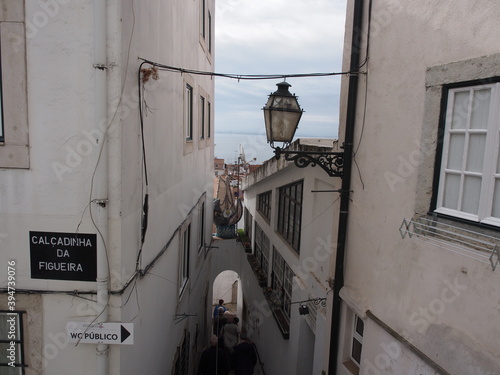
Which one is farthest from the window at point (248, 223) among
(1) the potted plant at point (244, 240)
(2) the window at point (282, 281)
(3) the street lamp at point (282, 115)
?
(3) the street lamp at point (282, 115)

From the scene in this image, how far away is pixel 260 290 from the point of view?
43.1ft

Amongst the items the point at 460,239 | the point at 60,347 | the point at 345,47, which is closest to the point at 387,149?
the point at 460,239

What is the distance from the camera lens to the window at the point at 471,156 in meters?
3.10

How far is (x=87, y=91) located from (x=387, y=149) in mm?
3293

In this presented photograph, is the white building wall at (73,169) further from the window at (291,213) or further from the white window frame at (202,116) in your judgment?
the white window frame at (202,116)

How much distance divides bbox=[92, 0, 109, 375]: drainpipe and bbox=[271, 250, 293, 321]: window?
20.9 feet

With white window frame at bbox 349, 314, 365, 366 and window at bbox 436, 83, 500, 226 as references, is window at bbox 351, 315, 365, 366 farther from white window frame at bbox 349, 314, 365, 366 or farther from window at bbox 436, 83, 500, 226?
window at bbox 436, 83, 500, 226

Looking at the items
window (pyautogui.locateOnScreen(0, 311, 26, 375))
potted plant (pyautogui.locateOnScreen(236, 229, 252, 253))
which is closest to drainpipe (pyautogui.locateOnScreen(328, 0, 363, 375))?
window (pyautogui.locateOnScreen(0, 311, 26, 375))

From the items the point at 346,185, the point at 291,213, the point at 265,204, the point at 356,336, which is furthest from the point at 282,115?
the point at 265,204

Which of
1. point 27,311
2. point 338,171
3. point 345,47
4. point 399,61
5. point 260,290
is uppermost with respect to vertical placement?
point 345,47

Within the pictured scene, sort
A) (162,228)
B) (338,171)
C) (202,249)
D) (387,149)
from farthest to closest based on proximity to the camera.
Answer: (202,249) < (162,228) < (338,171) < (387,149)

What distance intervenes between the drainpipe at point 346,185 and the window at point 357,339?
0.29m

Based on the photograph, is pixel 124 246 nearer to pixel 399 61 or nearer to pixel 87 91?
pixel 87 91

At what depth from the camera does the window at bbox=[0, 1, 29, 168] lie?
3646 mm
